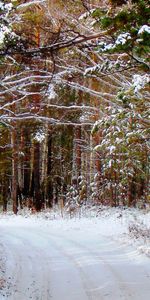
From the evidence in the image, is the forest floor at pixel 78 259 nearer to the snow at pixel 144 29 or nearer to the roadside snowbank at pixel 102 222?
the roadside snowbank at pixel 102 222

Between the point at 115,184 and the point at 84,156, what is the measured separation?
45.3 ft

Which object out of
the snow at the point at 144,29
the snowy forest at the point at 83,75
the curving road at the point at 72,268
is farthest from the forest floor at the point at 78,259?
the snow at the point at 144,29

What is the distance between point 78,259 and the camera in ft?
36.4

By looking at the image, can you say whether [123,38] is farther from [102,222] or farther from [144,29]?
[102,222]

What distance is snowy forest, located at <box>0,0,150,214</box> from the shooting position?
636cm

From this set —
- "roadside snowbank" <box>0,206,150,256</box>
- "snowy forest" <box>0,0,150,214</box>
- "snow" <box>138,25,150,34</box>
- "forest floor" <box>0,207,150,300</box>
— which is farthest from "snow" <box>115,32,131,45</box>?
"roadside snowbank" <box>0,206,150,256</box>

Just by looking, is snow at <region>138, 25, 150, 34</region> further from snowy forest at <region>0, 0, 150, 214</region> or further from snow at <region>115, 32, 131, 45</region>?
snow at <region>115, 32, 131, 45</region>

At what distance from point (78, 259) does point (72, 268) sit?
956 mm

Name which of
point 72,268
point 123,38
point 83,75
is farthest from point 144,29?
point 72,268

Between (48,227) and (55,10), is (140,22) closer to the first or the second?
(55,10)

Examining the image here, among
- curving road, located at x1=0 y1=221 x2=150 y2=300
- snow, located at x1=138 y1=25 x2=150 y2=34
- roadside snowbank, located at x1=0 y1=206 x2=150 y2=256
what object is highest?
snow, located at x1=138 y1=25 x2=150 y2=34

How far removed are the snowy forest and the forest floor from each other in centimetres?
211

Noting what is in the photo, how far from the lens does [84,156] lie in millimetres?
36438

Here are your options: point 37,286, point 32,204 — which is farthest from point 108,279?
point 32,204
